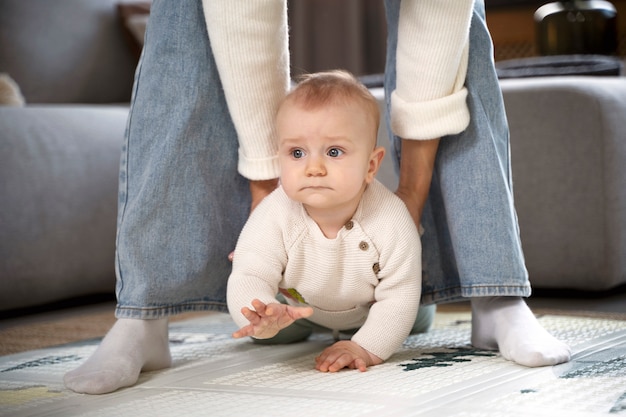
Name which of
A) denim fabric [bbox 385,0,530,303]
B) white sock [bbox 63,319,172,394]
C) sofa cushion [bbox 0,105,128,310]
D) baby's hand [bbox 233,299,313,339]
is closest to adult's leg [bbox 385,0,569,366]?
denim fabric [bbox 385,0,530,303]

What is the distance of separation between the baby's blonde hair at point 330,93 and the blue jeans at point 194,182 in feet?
0.38

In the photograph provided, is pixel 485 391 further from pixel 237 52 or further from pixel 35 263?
pixel 35 263

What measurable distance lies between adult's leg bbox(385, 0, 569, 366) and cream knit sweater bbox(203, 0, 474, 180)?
1.2 inches

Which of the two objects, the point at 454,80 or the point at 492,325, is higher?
the point at 454,80

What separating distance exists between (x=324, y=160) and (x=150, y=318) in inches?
10.7

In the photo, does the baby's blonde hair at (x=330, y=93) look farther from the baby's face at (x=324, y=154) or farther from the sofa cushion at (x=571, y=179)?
the sofa cushion at (x=571, y=179)

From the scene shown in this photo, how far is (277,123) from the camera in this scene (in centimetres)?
105

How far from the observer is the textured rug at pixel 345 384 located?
2.57 ft

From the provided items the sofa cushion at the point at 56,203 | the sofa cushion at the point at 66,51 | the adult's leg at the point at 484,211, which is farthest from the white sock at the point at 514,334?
the sofa cushion at the point at 66,51

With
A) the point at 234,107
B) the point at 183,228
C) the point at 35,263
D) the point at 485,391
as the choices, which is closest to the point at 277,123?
the point at 234,107

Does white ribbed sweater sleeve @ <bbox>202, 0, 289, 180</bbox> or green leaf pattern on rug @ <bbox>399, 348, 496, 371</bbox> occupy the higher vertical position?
white ribbed sweater sleeve @ <bbox>202, 0, 289, 180</bbox>

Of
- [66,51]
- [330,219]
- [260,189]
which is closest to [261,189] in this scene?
[260,189]

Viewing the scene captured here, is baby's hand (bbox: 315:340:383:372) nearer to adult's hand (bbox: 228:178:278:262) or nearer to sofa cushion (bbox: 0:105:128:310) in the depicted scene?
adult's hand (bbox: 228:178:278:262)

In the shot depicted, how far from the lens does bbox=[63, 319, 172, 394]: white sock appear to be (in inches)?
36.8
